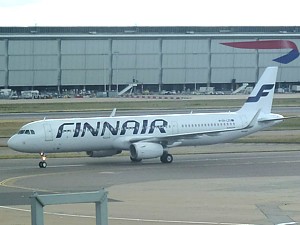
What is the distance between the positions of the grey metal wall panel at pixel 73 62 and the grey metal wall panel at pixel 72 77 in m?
0.86

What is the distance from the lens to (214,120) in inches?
1954

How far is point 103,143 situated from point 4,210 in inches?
804

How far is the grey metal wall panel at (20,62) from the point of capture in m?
144

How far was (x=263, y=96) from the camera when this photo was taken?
5303cm

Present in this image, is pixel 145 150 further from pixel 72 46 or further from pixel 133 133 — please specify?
pixel 72 46

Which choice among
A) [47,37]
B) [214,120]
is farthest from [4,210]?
[47,37]

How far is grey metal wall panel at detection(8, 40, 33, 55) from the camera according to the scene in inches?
5709

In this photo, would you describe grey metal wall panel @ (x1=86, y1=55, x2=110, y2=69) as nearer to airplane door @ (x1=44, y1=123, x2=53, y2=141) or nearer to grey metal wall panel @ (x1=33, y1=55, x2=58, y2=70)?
grey metal wall panel @ (x1=33, y1=55, x2=58, y2=70)

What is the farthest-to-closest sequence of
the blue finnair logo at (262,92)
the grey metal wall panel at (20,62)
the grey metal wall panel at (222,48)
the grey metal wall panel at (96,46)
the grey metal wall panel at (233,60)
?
the grey metal wall panel at (222,48) → the grey metal wall panel at (233,60) → the grey metal wall panel at (96,46) → the grey metal wall panel at (20,62) → the blue finnair logo at (262,92)

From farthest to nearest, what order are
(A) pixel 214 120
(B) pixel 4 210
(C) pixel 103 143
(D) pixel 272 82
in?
1. (D) pixel 272 82
2. (A) pixel 214 120
3. (C) pixel 103 143
4. (B) pixel 4 210

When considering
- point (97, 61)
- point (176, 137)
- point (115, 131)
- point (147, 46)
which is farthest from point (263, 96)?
point (147, 46)

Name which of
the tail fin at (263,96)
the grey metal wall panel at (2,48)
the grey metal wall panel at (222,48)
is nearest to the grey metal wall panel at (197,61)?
the grey metal wall panel at (222,48)

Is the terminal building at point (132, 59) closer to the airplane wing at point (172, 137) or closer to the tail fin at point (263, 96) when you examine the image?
the tail fin at point (263, 96)

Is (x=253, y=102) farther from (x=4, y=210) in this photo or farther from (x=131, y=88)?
(x=131, y=88)
